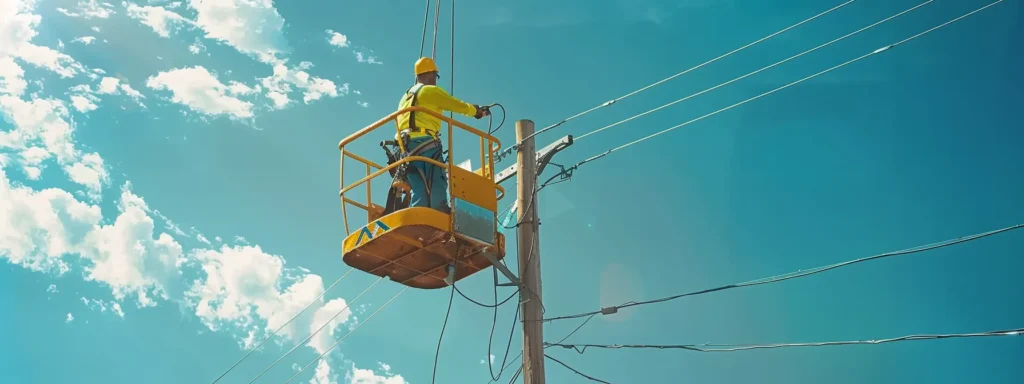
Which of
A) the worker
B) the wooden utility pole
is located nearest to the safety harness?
the worker

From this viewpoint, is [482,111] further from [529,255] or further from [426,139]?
[529,255]

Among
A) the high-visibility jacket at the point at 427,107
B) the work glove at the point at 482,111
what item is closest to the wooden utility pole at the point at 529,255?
the work glove at the point at 482,111

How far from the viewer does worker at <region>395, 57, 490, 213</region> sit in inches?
444

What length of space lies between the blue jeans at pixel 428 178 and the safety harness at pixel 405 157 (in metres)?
0.01

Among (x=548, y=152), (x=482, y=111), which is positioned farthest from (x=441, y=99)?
(x=548, y=152)

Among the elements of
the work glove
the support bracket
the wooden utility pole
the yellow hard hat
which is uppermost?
the yellow hard hat

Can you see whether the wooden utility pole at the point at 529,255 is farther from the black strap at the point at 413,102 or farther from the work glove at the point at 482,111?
the black strap at the point at 413,102

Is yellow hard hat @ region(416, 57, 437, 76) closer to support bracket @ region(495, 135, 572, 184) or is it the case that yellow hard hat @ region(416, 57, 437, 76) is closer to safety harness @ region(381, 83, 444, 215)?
safety harness @ region(381, 83, 444, 215)

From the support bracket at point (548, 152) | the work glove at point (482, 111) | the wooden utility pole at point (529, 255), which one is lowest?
the wooden utility pole at point (529, 255)

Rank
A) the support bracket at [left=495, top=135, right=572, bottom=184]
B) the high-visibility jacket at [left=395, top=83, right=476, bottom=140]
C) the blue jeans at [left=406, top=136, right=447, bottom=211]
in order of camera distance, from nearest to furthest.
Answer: the blue jeans at [left=406, top=136, right=447, bottom=211] → the high-visibility jacket at [left=395, top=83, right=476, bottom=140] → the support bracket at [left=495, top=135, right=572, bottom=184]

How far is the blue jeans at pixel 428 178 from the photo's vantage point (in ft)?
36.9

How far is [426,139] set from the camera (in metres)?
11.5

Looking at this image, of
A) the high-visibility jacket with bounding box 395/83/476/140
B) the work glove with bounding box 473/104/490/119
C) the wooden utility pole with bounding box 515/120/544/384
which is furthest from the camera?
the work glove with bounding box 473/104/490/119

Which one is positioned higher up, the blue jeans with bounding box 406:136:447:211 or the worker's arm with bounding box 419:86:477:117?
the worker's arm with bounding box 419:86:477:117
